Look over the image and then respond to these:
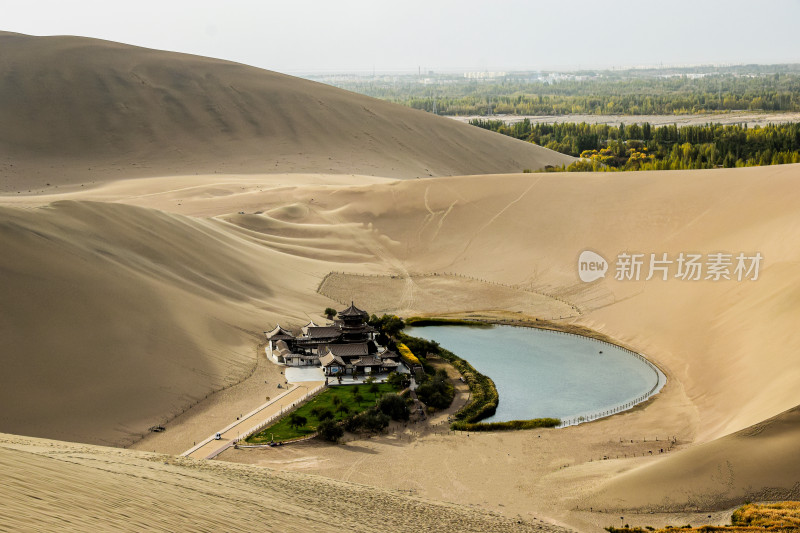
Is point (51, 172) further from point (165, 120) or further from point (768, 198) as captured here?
point (768, 198)

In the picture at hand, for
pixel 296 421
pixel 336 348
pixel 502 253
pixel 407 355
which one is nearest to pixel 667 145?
pixel 502 253

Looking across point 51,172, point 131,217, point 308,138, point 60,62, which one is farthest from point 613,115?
point 131,217

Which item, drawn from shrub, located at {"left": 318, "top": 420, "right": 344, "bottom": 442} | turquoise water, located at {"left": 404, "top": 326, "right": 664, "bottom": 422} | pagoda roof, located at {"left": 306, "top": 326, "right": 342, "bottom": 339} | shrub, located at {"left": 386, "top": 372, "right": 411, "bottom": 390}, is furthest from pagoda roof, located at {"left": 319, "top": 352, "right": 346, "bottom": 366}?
shrub, located at {"left": 318, "top": 420, "right": 344, "bottom": 442}

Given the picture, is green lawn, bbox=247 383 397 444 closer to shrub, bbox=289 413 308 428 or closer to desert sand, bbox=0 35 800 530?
shrub, bbox=289 413 308 428

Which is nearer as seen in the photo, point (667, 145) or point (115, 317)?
point (115, 317)

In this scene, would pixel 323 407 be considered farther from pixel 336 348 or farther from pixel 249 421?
pixel 336 348

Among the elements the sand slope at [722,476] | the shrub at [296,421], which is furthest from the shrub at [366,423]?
the sand slope at [722,476]

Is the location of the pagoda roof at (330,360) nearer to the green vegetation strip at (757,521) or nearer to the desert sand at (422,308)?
the desert sand at (422,308)
